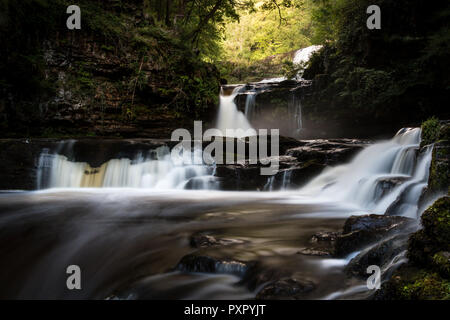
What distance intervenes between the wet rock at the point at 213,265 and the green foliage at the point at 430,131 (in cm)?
407

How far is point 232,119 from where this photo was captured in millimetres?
12891

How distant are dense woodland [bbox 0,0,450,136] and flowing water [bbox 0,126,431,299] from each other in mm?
2336

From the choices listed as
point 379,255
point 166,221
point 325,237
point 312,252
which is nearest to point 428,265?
point 379,255

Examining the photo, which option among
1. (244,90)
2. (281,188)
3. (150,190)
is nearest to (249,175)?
(281,188)

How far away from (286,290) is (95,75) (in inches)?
416

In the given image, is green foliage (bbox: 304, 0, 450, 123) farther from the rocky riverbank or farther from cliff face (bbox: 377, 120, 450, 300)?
cliff face (bbox: 377, 120, 450, 300)

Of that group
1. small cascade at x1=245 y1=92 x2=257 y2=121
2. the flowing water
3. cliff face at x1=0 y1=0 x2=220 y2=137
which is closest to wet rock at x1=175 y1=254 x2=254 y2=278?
the flowing water

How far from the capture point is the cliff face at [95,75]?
957 centimetres

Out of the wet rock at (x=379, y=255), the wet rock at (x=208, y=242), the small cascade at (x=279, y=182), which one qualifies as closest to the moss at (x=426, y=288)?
the wet rock at (x=379, y=255)

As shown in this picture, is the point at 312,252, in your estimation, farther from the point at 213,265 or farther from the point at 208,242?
the point at 208,242

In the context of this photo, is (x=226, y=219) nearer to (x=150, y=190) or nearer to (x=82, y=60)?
(x=150, y=190)

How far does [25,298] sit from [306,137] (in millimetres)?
11265

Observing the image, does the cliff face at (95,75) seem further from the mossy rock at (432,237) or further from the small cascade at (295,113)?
the mossy rock at (432,237)

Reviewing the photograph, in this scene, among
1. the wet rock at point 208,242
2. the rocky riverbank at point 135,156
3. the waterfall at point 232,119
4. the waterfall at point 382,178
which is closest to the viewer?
the wet rock at point 208,242
